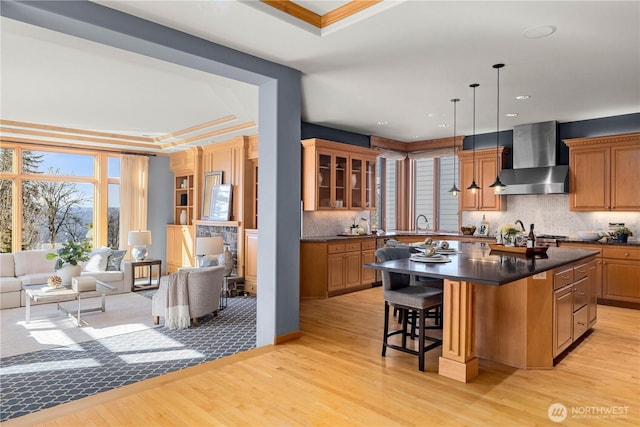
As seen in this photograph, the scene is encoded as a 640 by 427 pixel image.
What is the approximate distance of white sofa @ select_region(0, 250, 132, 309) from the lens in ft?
21.0

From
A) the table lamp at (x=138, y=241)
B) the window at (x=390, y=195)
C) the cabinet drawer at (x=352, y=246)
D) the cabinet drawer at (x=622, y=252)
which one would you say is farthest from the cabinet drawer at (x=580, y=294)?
the table lamp at (x=138, y=241)

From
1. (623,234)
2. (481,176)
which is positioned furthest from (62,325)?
(623,234)

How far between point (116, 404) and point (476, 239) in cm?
609

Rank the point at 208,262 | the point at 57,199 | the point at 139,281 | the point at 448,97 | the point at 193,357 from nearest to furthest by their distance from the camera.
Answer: the point at 193,357, the point at 448,97, the point at 208,262, the point at 57,199, the point at 139,281

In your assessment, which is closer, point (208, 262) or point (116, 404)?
point (116, 404)

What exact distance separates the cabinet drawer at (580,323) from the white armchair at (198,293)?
13.7 ft

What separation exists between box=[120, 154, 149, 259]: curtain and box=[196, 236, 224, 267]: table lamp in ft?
9.64

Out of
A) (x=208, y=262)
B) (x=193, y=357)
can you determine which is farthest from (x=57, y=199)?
(x=193, y=357)

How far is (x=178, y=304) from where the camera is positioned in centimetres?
522

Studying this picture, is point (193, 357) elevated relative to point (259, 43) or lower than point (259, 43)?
lower

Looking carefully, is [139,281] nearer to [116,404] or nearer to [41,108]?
[41,108]

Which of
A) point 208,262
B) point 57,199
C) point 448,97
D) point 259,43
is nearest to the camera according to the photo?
point 259,43

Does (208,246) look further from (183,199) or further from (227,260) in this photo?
(183,199)

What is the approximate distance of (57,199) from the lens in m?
8.20
